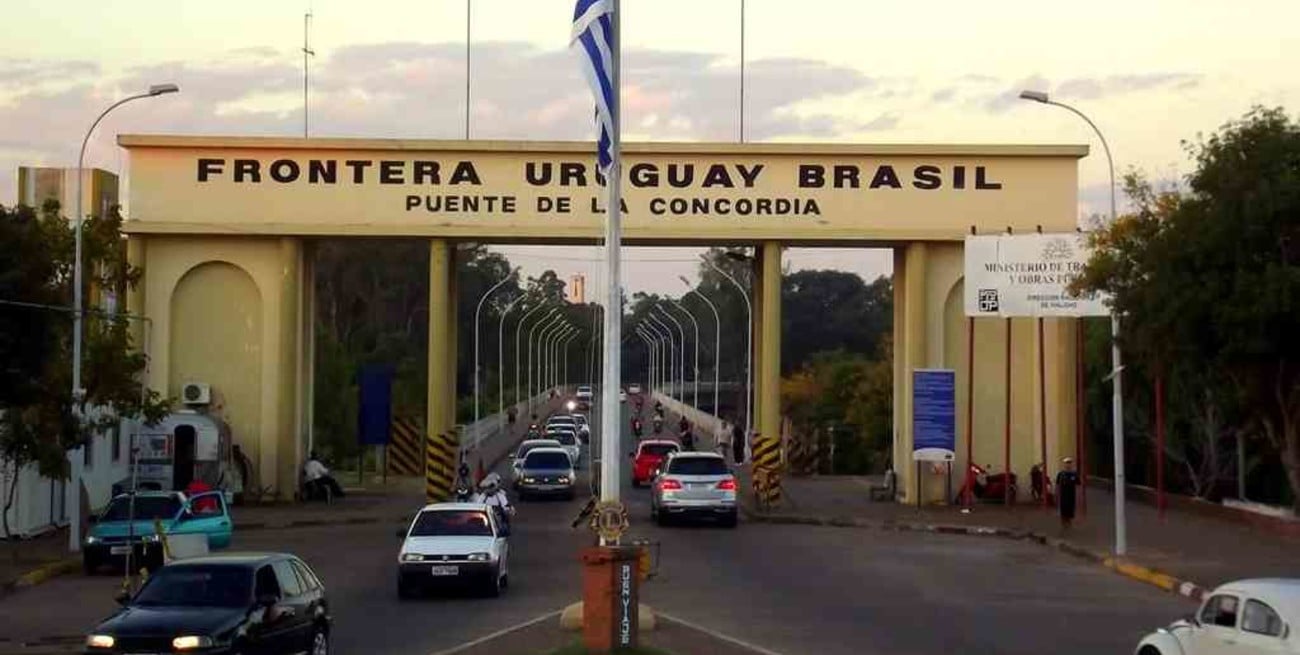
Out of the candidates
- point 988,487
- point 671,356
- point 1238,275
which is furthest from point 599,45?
point 671,356

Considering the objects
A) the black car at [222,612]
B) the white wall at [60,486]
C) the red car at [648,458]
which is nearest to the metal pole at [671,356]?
the red car at [648,458]

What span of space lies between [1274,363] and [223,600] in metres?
18.0

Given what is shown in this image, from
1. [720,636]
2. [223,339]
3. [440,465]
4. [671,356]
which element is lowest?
[720,636]

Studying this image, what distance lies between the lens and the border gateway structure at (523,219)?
49656 millimetres

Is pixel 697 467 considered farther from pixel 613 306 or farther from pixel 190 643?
pixel 190 643

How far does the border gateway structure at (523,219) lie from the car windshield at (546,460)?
4.92 m

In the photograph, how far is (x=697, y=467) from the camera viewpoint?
44.8m

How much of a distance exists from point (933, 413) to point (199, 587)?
31.5m

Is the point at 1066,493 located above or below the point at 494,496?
below

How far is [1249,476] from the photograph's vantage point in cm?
5384

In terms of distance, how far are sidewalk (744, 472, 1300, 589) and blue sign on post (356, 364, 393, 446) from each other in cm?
1277

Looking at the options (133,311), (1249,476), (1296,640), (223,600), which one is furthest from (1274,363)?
(133,311)

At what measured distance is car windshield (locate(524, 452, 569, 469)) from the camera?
5534 cm

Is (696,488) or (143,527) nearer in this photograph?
(143,527)
